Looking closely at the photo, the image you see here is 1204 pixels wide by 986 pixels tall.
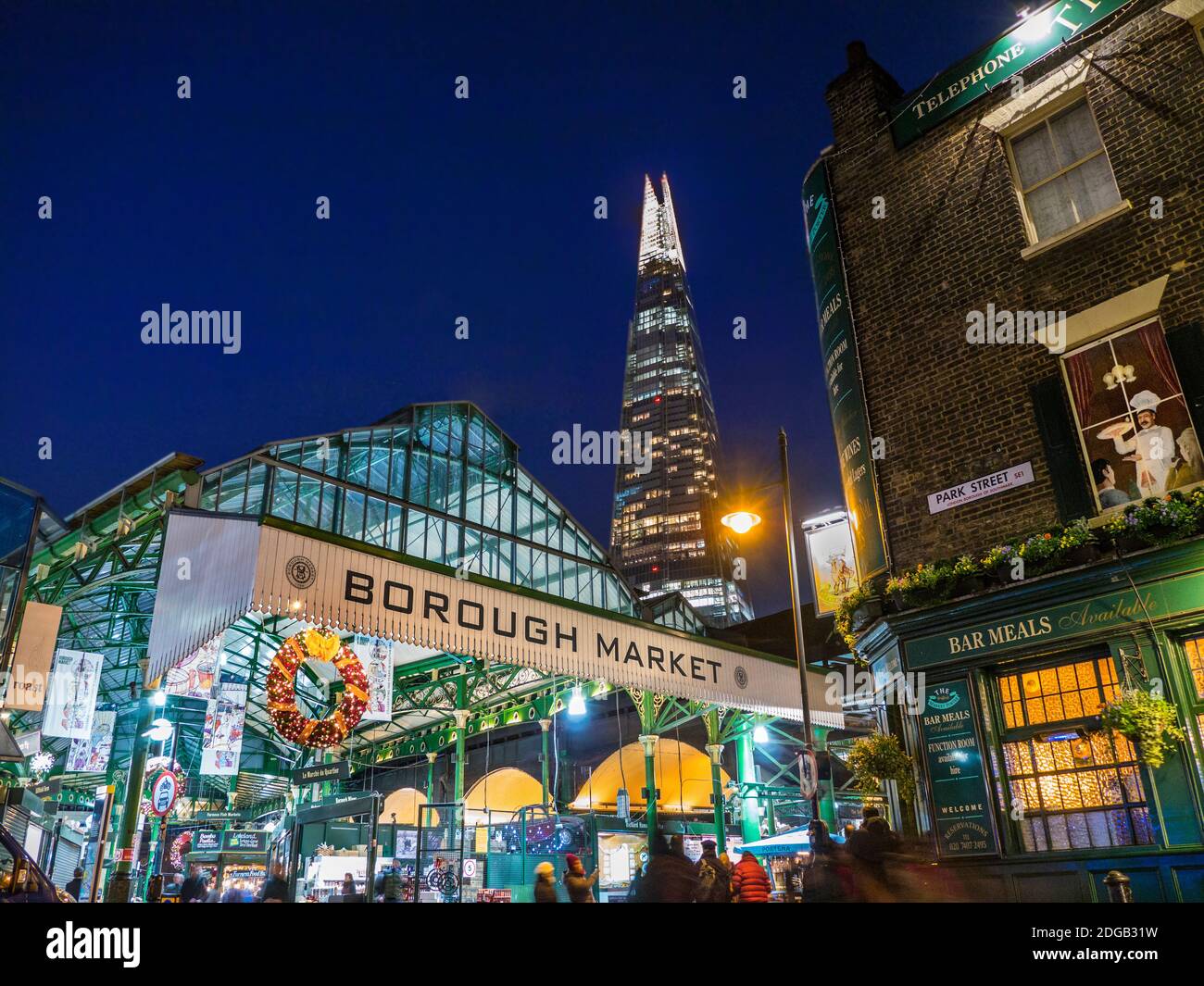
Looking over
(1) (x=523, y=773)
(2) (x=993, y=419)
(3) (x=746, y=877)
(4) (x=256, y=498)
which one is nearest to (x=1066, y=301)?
(2) (x=993, y=419)

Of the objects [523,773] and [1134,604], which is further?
[523,773]

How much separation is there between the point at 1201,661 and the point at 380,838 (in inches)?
673

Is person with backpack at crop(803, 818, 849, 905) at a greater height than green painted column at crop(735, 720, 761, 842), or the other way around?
green painted column at crop(735, 720, 761, 842)

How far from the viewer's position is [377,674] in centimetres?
1897

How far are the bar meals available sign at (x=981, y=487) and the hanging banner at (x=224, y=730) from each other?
720 inches

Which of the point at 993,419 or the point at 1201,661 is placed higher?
the point at 993,419

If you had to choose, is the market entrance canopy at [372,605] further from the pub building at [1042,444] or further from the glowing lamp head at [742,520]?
the pub building at [1042,444]

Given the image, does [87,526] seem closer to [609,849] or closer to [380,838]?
[380,838]

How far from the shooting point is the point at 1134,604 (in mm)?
9383

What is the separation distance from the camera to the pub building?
933 cm

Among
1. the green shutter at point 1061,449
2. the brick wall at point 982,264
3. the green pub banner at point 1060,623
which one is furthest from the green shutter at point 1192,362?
the green pub banner at point 1060,623

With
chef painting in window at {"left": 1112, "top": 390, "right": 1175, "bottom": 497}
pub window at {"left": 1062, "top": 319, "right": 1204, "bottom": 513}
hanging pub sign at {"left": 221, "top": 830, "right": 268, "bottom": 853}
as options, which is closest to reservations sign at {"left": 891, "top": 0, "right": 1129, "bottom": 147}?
pub window at {"left": 1062, "top": 319, "right": 1204, "bottom": 513}

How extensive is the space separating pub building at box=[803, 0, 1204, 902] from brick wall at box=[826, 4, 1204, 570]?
3cm

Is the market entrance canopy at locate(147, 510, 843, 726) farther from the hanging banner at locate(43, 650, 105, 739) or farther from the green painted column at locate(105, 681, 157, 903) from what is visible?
the hanging banner at locate(43, 650, 105, 739)
